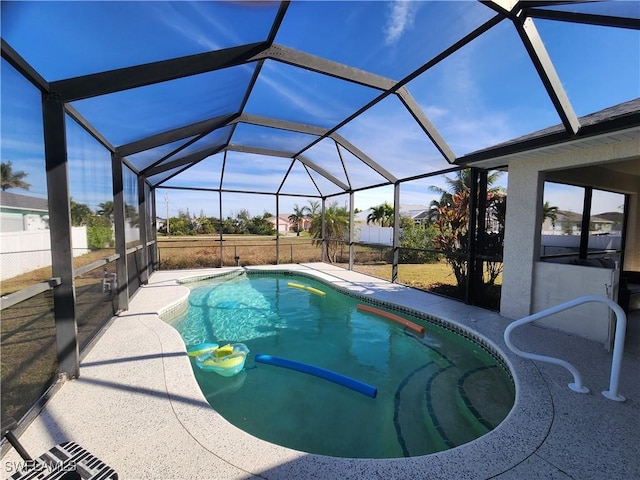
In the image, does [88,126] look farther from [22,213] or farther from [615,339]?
[615,339]

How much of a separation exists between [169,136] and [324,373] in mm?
4499

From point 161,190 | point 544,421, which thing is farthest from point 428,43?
point 161,190

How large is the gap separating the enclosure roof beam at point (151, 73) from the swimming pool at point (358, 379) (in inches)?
128

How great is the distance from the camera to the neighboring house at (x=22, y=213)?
1980 mm

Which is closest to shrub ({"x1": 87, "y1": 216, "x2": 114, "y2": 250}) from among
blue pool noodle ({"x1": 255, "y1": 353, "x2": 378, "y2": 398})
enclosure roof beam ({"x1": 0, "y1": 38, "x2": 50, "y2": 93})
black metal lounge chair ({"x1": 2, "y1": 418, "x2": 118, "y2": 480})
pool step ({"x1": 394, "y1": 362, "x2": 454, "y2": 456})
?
enclosure roof beam ({"x1": 0, "y1": 38, "x2": 50, "y2": 93})

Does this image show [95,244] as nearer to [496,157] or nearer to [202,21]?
[202,21]

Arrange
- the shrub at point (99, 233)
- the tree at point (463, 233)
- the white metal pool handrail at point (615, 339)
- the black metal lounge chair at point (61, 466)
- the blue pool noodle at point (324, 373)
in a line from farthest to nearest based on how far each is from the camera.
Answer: the tree at point (463, 233)
the shrub at point (99, 233)
the blue pool noodle at point (324, 373)
the white metal pool handrail at point (615, 339)
the black metal lounge chair at point (61, 466)

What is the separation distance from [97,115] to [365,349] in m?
4.80

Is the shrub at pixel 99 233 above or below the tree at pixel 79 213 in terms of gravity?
below

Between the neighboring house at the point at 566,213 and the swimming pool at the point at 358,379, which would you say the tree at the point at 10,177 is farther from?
the neighboring house at the point at 566,213

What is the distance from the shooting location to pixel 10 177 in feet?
6.83

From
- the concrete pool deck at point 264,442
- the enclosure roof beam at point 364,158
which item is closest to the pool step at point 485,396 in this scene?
the concrete pool deck at point 264,442

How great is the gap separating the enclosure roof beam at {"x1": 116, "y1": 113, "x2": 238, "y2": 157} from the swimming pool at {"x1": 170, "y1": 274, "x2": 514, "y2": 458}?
3.15 metres

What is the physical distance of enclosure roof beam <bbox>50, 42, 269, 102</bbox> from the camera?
269cm
